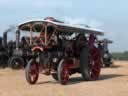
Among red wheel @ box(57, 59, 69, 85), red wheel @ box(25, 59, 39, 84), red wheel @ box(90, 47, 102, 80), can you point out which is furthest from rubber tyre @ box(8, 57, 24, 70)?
red wheel @ box(57, 59, 69, 85)

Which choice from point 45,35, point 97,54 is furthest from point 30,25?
point 97,54

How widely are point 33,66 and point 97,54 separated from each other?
3.33m

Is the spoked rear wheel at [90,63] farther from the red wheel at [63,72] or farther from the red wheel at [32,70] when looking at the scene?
the red wheel at [32,70]

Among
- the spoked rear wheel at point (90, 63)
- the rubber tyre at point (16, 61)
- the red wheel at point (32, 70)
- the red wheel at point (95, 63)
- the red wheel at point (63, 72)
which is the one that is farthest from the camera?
the rubber tyre at point (16, 61)

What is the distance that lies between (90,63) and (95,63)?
0.58 metres

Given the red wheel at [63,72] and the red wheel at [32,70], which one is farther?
the red wheel at [32,70]

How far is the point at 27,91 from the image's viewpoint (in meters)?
16.0

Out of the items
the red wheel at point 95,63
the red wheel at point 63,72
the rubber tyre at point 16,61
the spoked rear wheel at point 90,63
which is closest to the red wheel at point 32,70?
the red wheel at point 63,72

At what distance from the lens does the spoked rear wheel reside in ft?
64.7

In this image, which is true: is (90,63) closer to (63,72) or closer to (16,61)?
(63,72)

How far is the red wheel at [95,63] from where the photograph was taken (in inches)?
806

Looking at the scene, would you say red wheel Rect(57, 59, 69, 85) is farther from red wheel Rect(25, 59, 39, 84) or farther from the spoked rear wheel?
the spoked rear wheel

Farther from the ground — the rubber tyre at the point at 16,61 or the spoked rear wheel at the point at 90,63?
the spoked rear wheel at the point at 90,63

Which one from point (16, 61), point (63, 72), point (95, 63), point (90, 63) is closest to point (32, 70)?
point (63, 72)
